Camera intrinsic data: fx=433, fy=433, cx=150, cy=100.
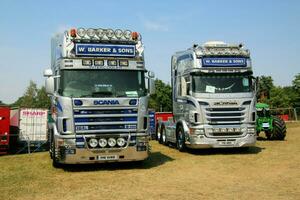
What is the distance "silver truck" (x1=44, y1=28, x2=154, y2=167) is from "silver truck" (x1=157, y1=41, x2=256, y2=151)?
3.56 meters

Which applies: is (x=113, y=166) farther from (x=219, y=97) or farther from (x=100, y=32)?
(x=219, y=97)

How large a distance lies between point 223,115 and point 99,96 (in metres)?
5.54

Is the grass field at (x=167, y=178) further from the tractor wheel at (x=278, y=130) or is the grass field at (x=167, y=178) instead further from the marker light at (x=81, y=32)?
the tractor wheel at (x=278, y=130)

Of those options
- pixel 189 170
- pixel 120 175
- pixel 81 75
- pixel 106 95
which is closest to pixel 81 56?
pixel 81 75

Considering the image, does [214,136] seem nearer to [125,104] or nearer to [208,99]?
[208,99]

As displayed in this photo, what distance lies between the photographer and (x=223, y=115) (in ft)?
51.7

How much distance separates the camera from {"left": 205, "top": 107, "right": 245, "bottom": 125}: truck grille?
51.6ft

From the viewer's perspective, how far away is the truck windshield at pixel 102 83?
12094mm

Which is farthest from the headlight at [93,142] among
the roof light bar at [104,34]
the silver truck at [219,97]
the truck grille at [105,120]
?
the silver truck at [219,97]

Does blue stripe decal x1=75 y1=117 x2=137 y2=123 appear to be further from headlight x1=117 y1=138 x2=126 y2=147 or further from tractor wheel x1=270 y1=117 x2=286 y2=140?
tractor wheel x1=270 y1=117 x2=286 y2=140

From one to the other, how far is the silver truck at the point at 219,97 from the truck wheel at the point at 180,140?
664 millimetres

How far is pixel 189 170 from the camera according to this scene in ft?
41.0

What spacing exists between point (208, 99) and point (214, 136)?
1371 mm

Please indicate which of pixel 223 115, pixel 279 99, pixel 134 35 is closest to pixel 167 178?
pixel 134 35
